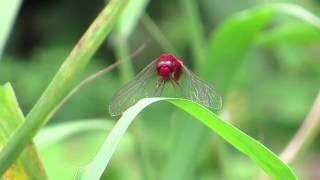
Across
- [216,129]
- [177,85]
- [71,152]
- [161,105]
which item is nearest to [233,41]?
[177,85]

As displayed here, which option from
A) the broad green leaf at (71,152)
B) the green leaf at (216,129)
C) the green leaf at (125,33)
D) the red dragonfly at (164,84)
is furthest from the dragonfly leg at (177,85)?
the broad green leaf at (71,152)

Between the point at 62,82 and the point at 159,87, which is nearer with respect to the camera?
the point at 62,82

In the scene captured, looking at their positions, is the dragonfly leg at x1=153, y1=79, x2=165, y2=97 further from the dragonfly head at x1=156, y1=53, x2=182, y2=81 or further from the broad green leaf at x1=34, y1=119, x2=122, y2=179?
the broad green leaf at x1=34, y1=119, x2=122, y2=179

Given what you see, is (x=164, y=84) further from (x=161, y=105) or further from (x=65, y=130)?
(x=161, y=105)

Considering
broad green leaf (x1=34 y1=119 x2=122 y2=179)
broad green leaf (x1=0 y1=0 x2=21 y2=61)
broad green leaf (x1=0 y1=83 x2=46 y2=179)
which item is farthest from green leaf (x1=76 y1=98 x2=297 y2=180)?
broad green leaf (x1=34 y1=119 x2=122 y2=179)

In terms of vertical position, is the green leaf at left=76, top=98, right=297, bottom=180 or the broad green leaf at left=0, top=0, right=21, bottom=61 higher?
the broad green leaf at left=0, top=0, right=21, bottom=61

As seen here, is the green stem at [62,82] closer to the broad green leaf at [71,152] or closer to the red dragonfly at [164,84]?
the red dragonfly at [164,84]
